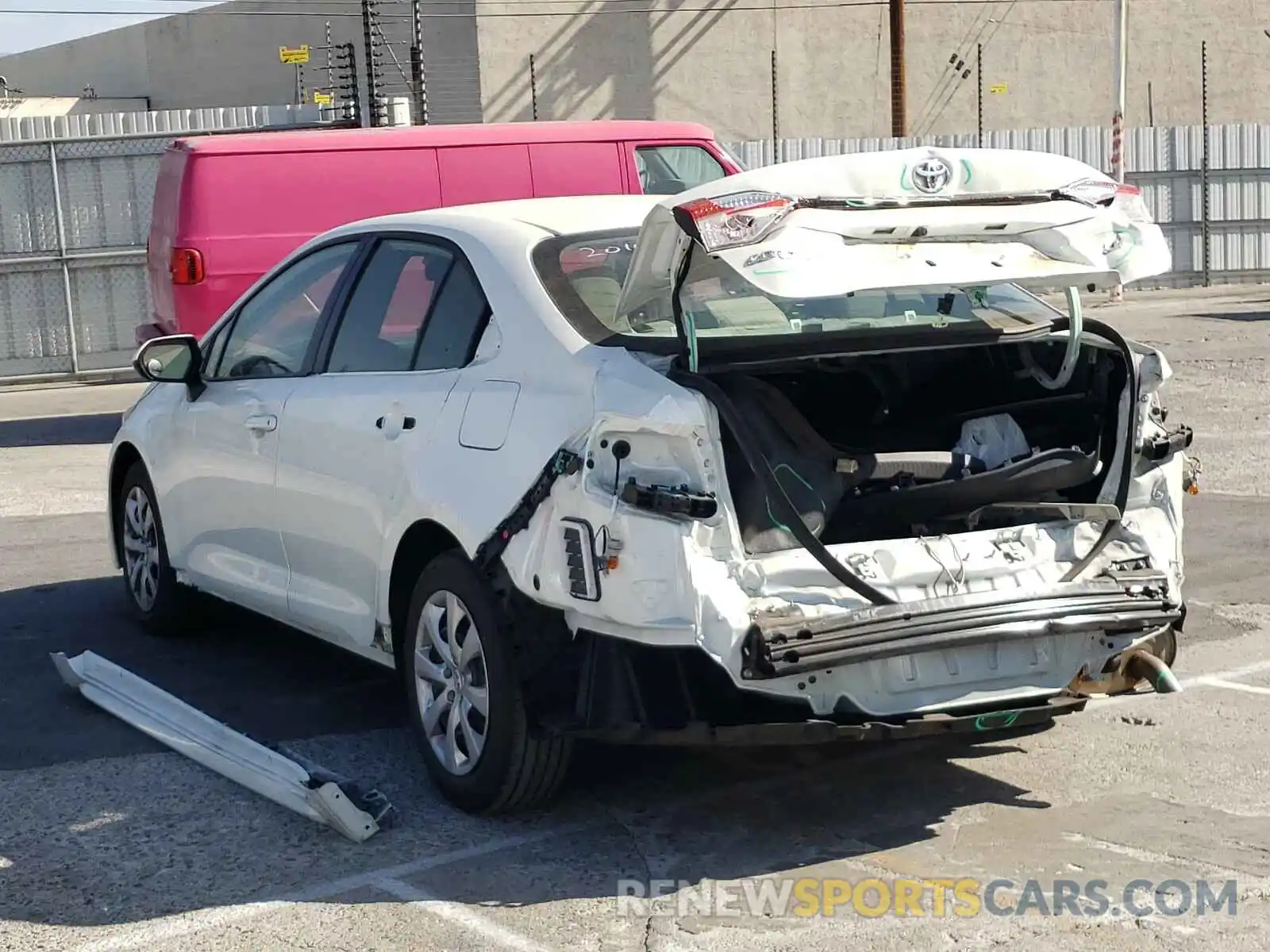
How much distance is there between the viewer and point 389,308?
232 inches

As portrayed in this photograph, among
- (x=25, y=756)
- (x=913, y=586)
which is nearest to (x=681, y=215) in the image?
(x=913, y=586)

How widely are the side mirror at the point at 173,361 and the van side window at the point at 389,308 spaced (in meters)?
1.09

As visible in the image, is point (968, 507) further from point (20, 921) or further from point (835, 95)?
point (835, 95)

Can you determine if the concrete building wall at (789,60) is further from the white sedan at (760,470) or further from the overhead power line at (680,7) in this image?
the white sedan at (760,470)

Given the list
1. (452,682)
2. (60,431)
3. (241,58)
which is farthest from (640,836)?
(241,58)

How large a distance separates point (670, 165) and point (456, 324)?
866cm

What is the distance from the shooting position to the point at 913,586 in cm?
470

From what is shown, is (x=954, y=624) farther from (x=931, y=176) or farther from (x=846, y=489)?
(x=931, y=176)

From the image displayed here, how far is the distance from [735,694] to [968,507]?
87 centimetres

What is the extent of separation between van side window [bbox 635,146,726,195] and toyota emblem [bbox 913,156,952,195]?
29.8ft

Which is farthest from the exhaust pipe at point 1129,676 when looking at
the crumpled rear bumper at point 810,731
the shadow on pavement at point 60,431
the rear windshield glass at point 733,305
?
the shadow on pavement at point 60,431

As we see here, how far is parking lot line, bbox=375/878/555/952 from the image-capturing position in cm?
424

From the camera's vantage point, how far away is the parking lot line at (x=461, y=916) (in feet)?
13.9

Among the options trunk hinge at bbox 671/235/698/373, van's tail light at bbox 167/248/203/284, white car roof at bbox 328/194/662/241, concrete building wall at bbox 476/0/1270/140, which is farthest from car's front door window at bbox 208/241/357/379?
concrete building wall at bbox 476/0/1270/140
